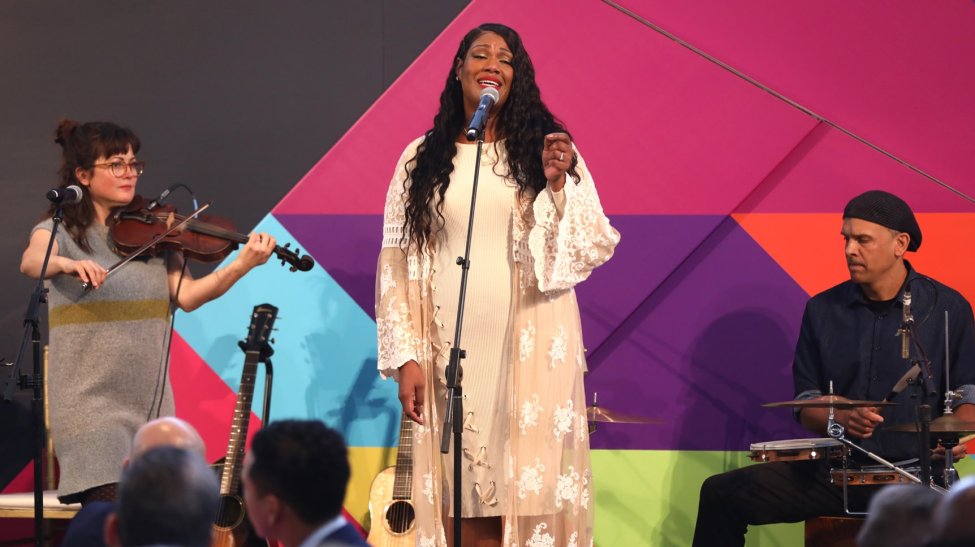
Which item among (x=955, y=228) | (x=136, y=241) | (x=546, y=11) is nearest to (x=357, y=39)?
(x=546, y=11)

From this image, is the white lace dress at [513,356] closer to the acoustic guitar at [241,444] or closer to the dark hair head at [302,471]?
the acoustic guitar at [241,444]

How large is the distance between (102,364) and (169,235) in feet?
1.73

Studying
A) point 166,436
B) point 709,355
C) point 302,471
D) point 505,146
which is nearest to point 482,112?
point 505,146

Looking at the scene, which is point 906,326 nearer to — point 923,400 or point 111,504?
point 923,400

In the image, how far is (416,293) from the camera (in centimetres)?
382

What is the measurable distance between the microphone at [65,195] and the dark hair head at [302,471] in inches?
87.6

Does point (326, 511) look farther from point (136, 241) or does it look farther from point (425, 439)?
point (136, 241)

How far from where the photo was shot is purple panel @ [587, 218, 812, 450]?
512 cm

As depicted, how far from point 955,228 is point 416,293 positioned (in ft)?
8.30

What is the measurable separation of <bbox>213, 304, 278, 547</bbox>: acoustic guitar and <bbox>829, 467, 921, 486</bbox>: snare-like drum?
2.20 metres

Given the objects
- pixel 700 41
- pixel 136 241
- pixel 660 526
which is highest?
pixel 700 41

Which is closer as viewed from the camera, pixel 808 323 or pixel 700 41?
pixel 808 323

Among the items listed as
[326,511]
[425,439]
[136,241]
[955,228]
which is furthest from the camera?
[955,228]

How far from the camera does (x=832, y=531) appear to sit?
14.1 ft
